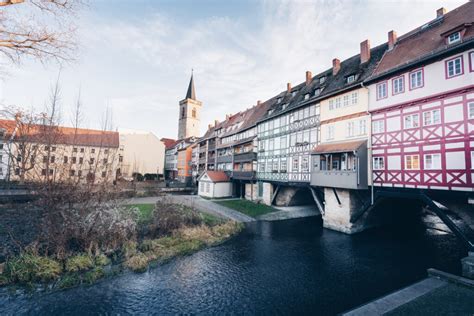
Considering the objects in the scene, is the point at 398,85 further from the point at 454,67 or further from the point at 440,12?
the point at 440,12

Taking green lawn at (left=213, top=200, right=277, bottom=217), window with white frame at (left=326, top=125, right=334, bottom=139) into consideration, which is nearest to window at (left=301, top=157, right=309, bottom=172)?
window with white frame at (left=326, top=125, right=334, bottom=139)

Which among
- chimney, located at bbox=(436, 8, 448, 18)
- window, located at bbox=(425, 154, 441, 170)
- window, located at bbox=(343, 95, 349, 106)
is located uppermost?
chimney, located at bbox=(436, 8, 448, 18)

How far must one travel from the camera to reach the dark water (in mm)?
7590

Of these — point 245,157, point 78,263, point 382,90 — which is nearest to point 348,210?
point 382,90

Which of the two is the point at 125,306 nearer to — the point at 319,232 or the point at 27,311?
the point at 27,311

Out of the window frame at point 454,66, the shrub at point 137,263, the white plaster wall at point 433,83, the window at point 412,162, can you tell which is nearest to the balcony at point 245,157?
the white plaster wall at point 433,83

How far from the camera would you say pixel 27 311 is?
7.06 meters

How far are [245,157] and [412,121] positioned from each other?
18.0m

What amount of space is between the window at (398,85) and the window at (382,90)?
0.49 m

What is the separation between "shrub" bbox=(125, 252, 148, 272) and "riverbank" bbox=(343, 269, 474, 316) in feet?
27.6

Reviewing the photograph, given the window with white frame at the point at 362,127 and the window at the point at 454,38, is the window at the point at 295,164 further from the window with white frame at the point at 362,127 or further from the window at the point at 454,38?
the window at the point at 454,38

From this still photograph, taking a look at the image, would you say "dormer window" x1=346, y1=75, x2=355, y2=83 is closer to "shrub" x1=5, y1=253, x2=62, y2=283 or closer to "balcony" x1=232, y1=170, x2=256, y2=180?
"balcony" x1=232, y1=170, x2=256, y2=180

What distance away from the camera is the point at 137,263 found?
1054 cm

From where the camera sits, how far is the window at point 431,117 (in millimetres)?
11473
